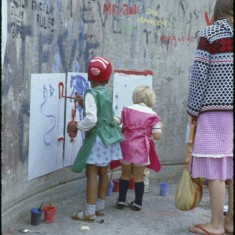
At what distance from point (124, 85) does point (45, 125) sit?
1.51 metres

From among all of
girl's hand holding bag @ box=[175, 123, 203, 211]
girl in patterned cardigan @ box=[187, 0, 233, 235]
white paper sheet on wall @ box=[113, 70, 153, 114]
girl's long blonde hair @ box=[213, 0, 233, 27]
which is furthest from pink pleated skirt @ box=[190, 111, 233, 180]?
white paper sheet on wall @ box=[113, 70, 153, 114]

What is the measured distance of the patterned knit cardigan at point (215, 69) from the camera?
4176mm

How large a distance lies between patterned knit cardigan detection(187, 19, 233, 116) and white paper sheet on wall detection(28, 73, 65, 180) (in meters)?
1.39

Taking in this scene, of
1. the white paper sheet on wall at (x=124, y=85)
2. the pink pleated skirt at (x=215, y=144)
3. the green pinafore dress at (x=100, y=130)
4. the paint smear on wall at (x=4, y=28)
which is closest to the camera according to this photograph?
the paint smear on wall at (x=4, y=28)

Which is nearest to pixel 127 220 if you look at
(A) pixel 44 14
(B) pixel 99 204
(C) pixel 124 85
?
(B) pixel 99 204

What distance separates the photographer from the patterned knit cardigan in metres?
4.18

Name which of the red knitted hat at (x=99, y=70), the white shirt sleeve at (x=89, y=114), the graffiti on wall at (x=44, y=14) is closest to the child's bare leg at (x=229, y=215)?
the white shirt sleeve at (x=89, y=114)

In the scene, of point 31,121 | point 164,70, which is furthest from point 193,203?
point 164,70

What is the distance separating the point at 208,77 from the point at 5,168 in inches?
71.9

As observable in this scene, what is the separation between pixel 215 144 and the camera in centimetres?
429

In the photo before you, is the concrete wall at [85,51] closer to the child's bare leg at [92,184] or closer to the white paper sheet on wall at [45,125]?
the white paper sheet on wall at [45,125]

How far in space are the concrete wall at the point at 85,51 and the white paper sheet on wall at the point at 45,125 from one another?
8 centimetres

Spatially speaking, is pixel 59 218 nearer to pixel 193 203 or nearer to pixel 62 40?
Result: pixel 193 203

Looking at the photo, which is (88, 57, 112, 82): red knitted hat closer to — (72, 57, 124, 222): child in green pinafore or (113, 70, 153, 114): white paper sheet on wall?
(72, 57, 124, 222): child in green pinafore
